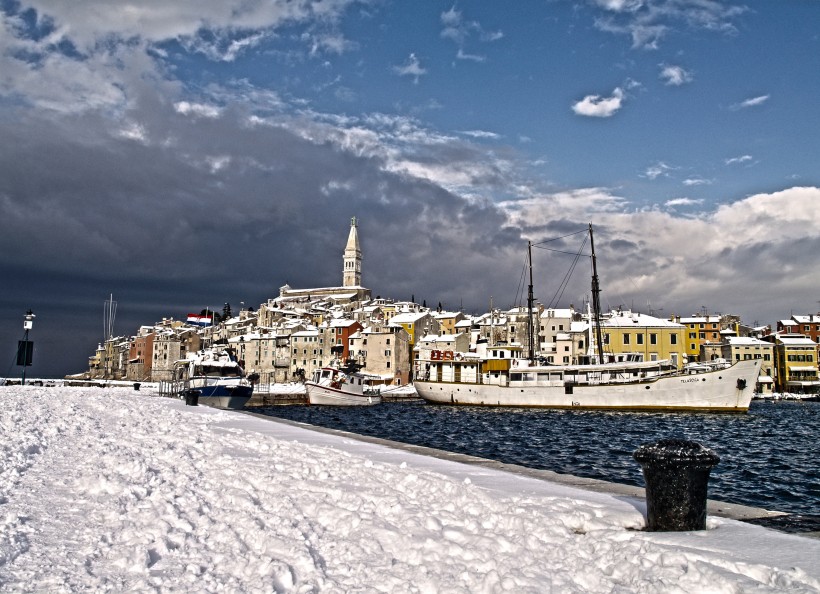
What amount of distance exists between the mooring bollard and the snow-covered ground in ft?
0.78

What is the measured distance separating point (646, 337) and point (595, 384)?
1249 inches

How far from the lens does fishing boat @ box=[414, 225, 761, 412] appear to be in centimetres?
5744

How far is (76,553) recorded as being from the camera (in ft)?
17.0

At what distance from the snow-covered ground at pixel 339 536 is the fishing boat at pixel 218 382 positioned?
126 feet

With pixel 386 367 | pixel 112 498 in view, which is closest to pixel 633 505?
pixel 112 498

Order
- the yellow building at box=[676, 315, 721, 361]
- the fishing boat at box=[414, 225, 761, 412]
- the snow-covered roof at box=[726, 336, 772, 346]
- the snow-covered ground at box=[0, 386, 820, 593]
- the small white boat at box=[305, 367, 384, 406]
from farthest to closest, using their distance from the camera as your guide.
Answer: the yellow building at box=[676, 315, 721, 361] < the snow-covered roof at box=[726, 336, 772, 346] < the small white boat at box=[305, 367, 384, 406] < the fishing boat at box=[414, 225, 761, 412] < the snow-covered ground at box=[0, 386, 820, 593]

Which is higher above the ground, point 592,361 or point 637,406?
point 592,361

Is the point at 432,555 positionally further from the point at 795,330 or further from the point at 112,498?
the point at 795,330

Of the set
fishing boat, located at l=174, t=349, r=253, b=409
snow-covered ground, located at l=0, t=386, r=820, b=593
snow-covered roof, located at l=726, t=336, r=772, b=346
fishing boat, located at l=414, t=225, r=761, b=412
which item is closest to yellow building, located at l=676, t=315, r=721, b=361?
snow-covered roof, located at l=726, t=336, r=772, b=346

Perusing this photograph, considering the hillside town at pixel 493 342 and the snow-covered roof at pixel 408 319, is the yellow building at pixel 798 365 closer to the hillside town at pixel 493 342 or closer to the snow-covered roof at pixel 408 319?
the hillside town at pixel 493 342

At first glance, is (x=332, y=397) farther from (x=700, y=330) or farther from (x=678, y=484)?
(x=700, y=330)

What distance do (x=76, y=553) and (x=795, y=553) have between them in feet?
19.7

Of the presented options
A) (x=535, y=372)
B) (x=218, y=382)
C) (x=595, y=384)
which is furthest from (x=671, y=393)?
(x=218, y=382)

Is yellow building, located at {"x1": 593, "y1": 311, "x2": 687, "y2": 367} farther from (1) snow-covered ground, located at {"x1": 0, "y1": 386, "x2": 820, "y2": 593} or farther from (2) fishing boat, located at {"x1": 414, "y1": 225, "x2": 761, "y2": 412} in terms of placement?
(1) snow-covered ground, located at {"x1": 0, "y1": 386, "x2": 820, "y2": 593}
